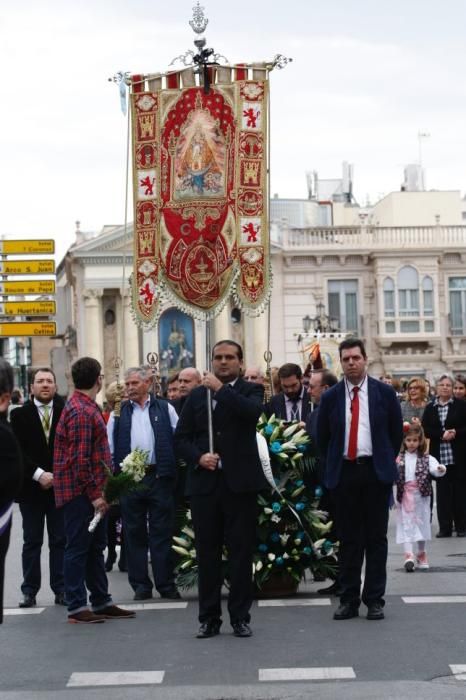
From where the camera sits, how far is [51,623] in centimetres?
1125

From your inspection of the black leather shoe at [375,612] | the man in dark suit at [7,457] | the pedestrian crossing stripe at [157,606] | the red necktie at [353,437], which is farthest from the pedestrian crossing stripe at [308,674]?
the pedestrian crossing stripe at [157,606]

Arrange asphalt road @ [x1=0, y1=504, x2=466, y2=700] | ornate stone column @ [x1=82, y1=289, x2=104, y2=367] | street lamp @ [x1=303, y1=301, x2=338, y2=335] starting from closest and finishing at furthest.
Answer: asphalt road @ [x1=0, y1=504, x2=466, y2=700]
street lamp @ [x1=303, y1=301, x2=338, y2=335]
ornate stone column @ [x1=82, y1=289, x2=104, y2=367]

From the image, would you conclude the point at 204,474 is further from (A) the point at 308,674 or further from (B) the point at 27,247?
(B) the point at 27,247

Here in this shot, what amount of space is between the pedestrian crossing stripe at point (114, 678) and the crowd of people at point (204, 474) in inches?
48.8

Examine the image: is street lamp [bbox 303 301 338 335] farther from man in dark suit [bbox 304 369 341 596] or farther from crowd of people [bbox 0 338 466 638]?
crowd of people [bbox 0 338 466 638]

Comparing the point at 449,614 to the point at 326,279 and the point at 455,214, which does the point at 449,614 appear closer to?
the point at 326,279

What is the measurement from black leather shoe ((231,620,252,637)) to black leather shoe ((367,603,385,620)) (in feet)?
3.41

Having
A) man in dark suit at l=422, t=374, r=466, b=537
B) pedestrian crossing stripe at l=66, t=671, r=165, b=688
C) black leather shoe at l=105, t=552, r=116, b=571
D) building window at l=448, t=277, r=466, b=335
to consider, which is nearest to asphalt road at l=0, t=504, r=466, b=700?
pedestrian crossing stripe at l=66, t=671, r=165, b=688

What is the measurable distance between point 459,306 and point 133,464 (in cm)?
5534

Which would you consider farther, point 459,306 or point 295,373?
point 459,306

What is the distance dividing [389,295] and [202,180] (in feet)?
155

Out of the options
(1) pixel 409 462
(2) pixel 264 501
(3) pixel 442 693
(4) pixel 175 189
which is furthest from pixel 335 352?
(3) pixel 442 693

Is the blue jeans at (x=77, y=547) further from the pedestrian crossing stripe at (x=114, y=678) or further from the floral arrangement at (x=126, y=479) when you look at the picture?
the pedestrian crossing stripe at (x=114, y=678)

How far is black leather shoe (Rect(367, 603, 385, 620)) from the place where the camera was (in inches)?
423
